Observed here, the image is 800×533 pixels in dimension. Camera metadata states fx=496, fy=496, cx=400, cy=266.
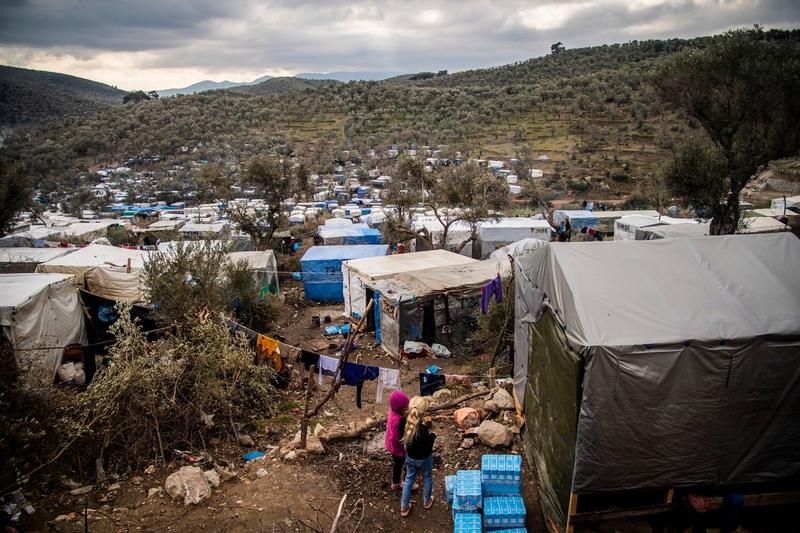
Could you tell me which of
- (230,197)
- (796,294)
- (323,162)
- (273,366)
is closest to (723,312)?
(796,294)

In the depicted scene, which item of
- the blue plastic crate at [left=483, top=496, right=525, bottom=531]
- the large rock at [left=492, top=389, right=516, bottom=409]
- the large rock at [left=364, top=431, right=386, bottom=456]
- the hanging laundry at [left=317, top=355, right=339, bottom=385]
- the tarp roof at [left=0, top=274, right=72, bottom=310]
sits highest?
the tarp roof at [left=0, top=274, right=72, bottom=310]

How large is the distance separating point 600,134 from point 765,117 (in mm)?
30546

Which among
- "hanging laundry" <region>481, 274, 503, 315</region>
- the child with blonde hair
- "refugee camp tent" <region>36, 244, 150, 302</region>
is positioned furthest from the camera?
"refugee camp tent" <region>36, 244, 150, 302</region>

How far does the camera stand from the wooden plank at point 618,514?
16.3 ft

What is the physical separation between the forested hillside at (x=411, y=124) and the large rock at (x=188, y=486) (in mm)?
37652

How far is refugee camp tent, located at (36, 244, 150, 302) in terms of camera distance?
13352 mm

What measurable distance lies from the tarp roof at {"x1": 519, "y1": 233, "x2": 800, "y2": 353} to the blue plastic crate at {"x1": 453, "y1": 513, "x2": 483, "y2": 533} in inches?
83.9

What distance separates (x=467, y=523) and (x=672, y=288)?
344cm

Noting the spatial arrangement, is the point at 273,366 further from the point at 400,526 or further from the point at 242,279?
the point at 400,526

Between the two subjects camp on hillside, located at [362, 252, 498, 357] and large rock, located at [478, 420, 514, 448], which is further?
camp on hillside, located at [362, 252, 498, 357]

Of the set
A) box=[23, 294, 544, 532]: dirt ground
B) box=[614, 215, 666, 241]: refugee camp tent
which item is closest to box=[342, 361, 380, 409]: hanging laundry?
box=[23, 294, 544, 532]: dirt ground

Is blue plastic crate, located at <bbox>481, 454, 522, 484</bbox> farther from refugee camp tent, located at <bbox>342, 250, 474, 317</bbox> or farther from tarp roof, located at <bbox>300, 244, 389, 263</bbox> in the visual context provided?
tarp roof, located at <bbox>300, 244, 389, 263</bbox>

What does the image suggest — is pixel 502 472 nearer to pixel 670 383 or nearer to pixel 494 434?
pixel 494 434

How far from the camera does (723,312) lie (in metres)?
5.21
